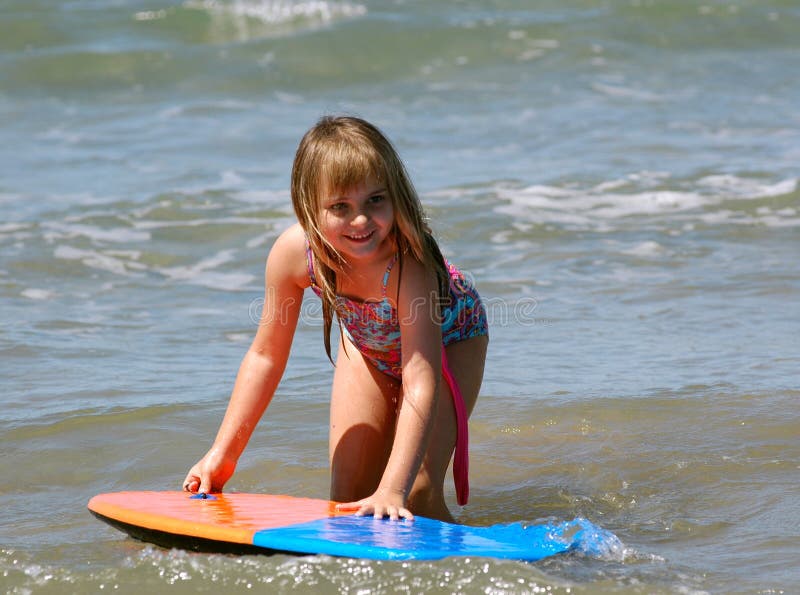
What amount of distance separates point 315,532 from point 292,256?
84cm

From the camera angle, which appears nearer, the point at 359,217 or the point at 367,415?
the point at 359,217

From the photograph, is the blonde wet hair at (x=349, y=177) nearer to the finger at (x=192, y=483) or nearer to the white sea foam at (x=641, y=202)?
the finger at (x=192, y=483)

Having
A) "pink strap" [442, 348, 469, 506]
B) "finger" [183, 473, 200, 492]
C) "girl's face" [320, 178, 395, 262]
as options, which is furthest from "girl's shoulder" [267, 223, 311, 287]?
"finger" [183, 473, 200, 492]

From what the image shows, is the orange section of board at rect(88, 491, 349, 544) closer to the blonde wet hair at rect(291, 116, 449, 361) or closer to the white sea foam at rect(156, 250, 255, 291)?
the blonde wet hair at rect(291, 116, 449, 361)

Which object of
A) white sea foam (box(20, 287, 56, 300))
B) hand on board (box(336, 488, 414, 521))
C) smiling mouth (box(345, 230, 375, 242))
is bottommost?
white sea foam (box(20, 287, 56, 300))

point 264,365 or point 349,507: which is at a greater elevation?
point 264,365

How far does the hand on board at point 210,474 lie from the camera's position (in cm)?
320

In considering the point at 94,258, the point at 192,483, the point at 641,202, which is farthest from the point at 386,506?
the point at 641,202

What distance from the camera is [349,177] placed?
2.95 meters

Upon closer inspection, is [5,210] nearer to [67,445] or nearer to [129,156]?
[129,156]

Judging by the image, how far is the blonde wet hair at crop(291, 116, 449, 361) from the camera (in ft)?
9.68

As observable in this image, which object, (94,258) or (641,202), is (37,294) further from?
(641,202)

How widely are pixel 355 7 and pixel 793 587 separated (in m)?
11.6

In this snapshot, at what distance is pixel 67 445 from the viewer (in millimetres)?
3982
